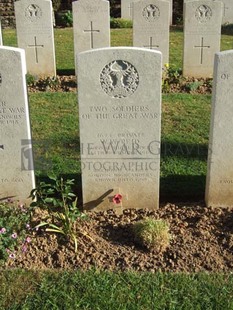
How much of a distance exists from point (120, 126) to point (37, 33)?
582 centimetres

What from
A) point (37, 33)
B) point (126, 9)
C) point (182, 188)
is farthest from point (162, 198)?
point (126, 9)

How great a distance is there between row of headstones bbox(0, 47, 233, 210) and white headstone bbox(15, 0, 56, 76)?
547 centimetres

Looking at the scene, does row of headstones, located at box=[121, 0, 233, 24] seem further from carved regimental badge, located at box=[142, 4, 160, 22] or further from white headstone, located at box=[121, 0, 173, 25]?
carved regimental badge, located at box=[142, 4, 160, 22]

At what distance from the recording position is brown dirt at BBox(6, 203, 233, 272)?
3730 mm

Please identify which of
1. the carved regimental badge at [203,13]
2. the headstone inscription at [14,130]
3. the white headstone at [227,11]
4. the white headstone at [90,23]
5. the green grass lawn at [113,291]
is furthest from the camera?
the white headstone at [227,11]

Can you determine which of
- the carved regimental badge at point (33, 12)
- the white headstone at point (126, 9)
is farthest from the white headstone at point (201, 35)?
the white headstone at point (126, 9)

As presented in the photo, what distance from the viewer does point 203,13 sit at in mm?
8797

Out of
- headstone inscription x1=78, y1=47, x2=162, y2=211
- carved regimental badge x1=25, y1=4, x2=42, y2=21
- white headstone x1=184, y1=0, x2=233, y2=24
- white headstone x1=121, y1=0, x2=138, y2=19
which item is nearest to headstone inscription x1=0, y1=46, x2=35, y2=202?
headstone inscription x1=78, y1=47, x2=162, y2=211

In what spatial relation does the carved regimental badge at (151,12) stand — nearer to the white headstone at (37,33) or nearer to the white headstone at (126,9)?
the white headstone at (37,33)

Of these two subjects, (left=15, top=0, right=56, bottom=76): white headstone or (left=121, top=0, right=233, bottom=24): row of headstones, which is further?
(left=121, top=0, right=233, bottom=24): row of headstones

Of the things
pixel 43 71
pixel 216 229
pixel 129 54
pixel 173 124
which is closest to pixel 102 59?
pixel 129 54

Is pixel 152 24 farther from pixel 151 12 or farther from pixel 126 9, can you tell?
pixel 126 9

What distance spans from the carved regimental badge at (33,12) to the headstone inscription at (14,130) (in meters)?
5.43

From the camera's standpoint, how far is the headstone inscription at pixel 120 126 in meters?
3.98
